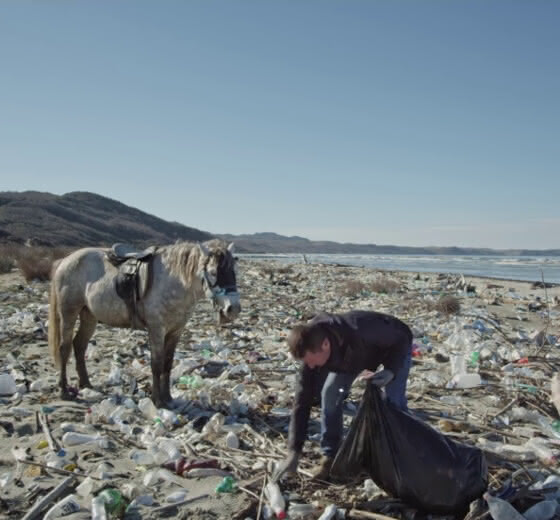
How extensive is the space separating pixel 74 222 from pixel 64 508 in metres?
65.3

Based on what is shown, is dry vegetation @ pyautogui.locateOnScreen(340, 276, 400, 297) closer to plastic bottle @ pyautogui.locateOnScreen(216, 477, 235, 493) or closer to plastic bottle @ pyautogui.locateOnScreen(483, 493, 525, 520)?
plastic bottle @ pyautogui.locateOnScreen(216, 477, 235, 493)

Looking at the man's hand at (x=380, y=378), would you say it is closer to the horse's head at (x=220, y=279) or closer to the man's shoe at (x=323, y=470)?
the man's shoe at (x=323, y=470)

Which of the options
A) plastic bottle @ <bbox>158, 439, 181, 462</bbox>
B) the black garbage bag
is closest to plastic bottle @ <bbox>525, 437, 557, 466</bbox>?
the black garbage bag

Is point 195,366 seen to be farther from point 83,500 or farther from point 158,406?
point 83,500

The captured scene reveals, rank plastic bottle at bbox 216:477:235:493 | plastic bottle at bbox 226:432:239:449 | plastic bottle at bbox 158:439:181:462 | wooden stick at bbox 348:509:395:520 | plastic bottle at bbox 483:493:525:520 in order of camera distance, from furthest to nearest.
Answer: plastic bottle at bbox 226:432:239:449
plastic bottle at bbox 158:439:181:462
plastic bottle at bbox 216:477:235:493
wooden stick at bbox 348:509:395:520
plastic bottle at bbox 483:493:525:520

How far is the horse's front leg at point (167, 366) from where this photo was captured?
5.25 m

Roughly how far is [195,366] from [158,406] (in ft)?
4.96

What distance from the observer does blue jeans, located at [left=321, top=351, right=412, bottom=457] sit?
11.7ft

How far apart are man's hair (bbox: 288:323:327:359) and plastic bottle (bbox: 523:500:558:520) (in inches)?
60.6

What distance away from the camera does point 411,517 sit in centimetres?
300

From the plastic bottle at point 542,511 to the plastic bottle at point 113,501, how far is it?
2435 mm

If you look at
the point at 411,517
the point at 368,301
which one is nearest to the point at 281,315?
the point at 368,301

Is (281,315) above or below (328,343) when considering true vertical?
below

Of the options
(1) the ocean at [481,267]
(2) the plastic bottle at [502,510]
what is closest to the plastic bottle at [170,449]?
(2) the plastic bottle at [502,510]
